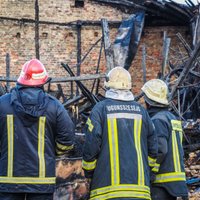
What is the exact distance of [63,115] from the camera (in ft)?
12.6

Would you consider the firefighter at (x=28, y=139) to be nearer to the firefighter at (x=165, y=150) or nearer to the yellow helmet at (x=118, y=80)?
the yellow helmet at (x=118, y=80)

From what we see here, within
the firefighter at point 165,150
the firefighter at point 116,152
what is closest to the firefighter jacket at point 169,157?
the firefighter at point 165,150

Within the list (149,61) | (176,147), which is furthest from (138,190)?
(149,61)

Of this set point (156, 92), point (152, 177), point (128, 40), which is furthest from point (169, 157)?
point (128, 40)

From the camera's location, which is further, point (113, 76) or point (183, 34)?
point (183, 34)

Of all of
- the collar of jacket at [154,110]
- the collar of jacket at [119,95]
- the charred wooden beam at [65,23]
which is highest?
the charred wooden beam at [65,23]

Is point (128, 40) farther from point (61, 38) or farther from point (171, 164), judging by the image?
point (171, 164)

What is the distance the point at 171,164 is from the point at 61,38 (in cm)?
1174

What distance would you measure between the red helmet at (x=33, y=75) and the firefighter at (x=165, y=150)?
3.64 ft

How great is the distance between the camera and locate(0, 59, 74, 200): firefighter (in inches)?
143

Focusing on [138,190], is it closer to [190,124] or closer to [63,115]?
[63,115]

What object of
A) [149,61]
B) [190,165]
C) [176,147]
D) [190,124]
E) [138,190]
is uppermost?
[149,61]

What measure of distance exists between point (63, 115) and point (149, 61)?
12.3 meters

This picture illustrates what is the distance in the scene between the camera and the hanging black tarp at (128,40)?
46.9 feet
